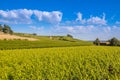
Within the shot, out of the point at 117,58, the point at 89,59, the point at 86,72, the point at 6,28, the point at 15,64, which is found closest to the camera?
the point at 15,64

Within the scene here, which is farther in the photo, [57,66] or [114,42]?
[114,42]

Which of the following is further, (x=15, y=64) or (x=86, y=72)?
(x=86, y=72)

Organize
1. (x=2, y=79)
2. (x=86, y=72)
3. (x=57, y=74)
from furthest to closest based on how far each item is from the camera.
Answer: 1. (x=86, y=72)
2. (x=57, y=74)
3. (x=2, y=79)

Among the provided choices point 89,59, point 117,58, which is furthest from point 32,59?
point 117,58

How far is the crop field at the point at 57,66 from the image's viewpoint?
10.2 meters

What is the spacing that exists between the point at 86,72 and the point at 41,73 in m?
4.24

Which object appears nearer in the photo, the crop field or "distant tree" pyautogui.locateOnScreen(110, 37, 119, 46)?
the crop field

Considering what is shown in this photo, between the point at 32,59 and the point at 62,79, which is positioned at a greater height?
the point at 32,59

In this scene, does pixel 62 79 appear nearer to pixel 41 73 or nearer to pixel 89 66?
pixel 41 73

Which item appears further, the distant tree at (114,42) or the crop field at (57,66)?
the distant tree at (114,42)

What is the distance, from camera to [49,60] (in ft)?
41.7

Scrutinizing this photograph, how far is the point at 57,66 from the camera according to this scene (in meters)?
12.5

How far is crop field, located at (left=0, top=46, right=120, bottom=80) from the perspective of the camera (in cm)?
1020

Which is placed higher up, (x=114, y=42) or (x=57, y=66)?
(x=114, y=42)
